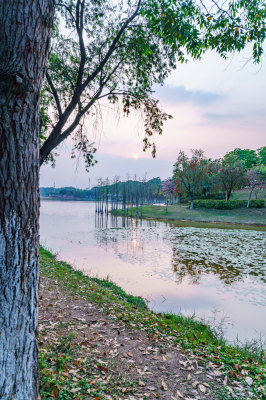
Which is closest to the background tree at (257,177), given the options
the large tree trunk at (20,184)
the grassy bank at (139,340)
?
the grassy bank at (139,340)

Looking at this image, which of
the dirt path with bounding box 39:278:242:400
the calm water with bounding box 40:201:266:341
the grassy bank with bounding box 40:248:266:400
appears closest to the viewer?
the grassy bank with bounding box 40:248:266:400

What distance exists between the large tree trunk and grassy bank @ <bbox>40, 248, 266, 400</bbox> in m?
1.21

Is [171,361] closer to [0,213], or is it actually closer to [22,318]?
[22,318]

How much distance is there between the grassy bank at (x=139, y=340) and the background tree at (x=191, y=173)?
140ft

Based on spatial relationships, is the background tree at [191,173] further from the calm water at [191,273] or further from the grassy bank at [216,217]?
the calm water at [191,273]

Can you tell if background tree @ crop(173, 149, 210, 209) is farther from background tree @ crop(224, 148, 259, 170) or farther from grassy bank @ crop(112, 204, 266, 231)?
background tree @ crop(224, 148, 259, 170)

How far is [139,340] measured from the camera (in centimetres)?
512

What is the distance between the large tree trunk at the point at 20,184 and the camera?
2.14 m

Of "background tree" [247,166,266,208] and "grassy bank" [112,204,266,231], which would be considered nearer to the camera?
"grassy bank" [112,204,266,231]

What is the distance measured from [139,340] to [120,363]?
97 centimetres

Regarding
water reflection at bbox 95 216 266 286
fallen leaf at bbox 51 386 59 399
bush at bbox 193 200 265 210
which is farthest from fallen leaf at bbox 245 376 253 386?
bush at bbox 193 200 265 210

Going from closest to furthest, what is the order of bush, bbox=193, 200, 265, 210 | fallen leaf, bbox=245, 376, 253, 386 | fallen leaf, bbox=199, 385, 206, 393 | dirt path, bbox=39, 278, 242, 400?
1. dirt path, bbox=39, 278, 242, 400
2. fallen leaf, bbox=199, 385, 206, 393
3. fallen leaf, bbox=245, 376, 253, 386
4. bush, bbox=193, 200, 265, 210

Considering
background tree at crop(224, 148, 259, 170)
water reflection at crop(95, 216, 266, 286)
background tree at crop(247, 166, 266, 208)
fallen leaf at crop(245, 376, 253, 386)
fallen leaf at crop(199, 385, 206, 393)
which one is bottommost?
water reflection at crop(95, 216, 266, 286)

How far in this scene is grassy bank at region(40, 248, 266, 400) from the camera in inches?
135
